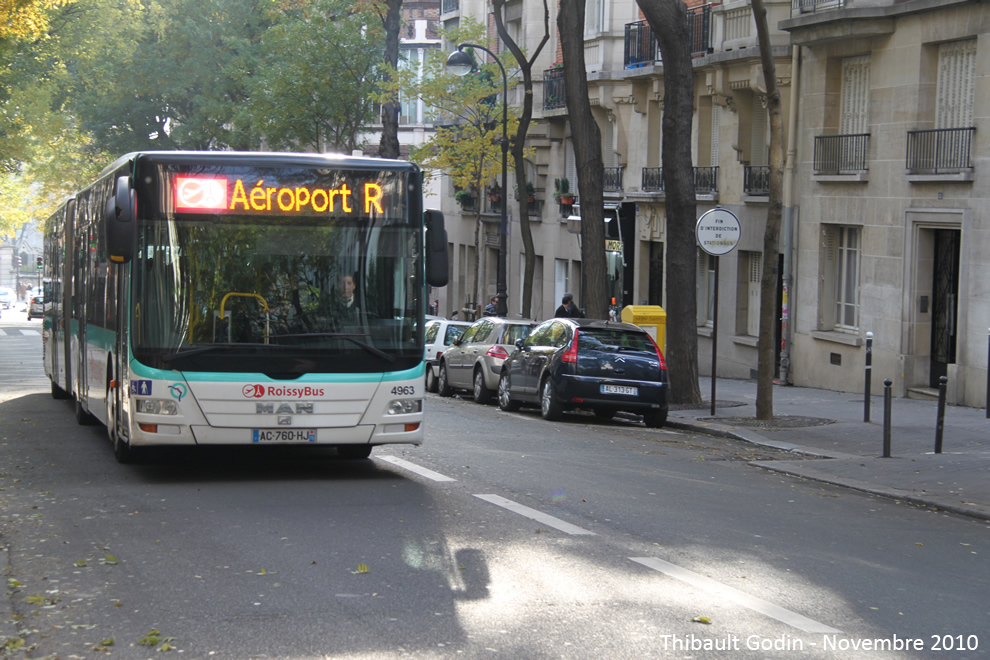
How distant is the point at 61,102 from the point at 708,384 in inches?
1526

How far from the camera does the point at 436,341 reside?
91.4 ft

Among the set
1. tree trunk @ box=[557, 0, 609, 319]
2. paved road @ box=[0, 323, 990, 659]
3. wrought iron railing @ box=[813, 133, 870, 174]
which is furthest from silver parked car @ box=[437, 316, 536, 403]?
paved road @ box=[0, 323, 990, 659]

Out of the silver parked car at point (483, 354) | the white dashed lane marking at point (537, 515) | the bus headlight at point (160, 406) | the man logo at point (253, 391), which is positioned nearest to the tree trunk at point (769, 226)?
the silver parked car at point (483, 354)

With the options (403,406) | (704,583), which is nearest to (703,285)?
(403,406)

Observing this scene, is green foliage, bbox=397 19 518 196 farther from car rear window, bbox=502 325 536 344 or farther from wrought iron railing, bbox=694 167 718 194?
car rear window, bbox=502 325 536 344

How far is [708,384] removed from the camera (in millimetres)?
27516

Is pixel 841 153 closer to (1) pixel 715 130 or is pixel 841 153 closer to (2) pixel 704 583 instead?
(1) pixel 715 130

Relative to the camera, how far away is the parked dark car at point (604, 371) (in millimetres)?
18641

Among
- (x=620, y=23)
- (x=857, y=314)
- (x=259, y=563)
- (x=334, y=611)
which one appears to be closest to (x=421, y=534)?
(x=259, y=563)

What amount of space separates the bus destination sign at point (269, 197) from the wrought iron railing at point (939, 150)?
12.9 m

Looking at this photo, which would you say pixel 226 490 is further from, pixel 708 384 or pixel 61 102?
pixel 61 102

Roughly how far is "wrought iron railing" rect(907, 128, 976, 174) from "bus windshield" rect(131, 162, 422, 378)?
12900 mm

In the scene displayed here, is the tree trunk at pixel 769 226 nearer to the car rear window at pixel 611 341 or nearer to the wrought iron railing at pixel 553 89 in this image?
the car rear window at pixel 611 341

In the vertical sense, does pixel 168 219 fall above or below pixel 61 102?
below
